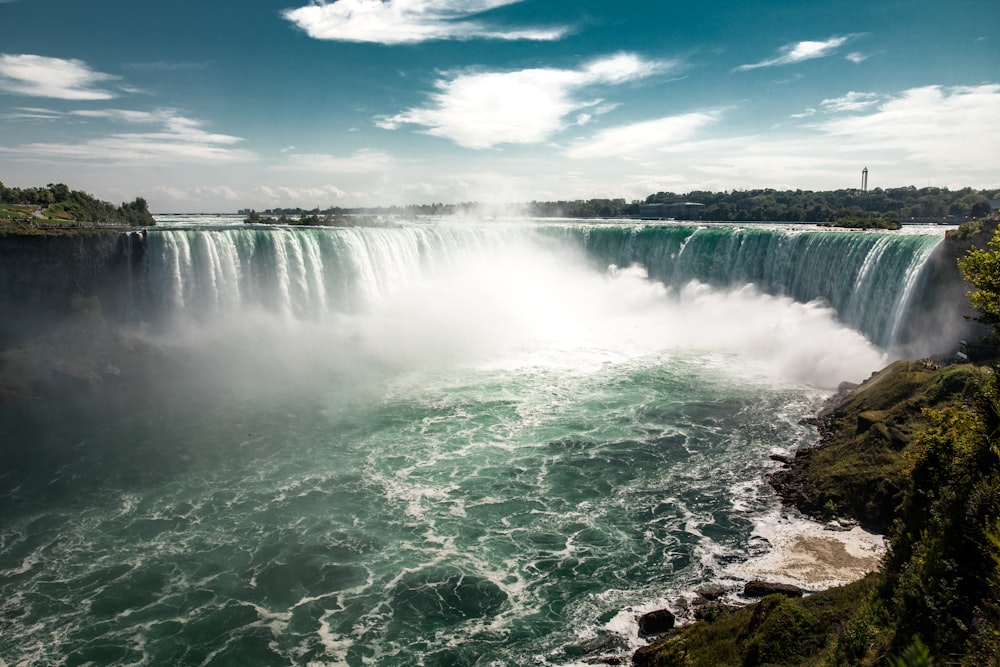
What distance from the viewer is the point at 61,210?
37656mm

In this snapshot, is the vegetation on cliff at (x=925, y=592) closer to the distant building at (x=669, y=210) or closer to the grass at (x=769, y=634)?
the grass at (x=769, y=634)

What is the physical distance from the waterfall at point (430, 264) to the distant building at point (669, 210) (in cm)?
4049

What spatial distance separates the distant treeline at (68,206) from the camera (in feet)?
119

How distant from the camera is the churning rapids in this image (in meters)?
11.4

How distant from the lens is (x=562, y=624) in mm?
11000

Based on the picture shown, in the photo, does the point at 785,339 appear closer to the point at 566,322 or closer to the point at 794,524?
the point at 566,322

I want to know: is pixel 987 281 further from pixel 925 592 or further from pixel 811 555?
pixel 811 555

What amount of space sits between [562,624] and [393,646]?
9.90ft

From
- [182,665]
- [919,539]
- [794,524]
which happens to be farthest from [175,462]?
[919,539]

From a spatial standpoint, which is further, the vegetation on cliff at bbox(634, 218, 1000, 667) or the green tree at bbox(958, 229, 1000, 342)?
the green tree at bbox(958, 229, 1000, 342)

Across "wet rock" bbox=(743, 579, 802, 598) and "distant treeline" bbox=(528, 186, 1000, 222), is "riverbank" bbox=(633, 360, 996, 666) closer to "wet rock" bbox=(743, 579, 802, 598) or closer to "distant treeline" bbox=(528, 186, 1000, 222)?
"wet rock" bbox=(743, 579, 802, 598)

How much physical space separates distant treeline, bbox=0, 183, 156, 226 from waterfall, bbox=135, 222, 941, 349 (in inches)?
354

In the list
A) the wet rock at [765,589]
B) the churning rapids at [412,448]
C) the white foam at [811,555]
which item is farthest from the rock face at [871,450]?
the wet rock at [765,589]

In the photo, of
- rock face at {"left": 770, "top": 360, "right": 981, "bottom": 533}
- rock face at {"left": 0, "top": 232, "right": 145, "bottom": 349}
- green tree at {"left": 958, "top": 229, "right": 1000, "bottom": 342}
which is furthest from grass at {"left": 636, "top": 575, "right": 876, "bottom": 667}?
rock face at {"left": 0, "top": 232, "right": 145, "bottom": 349}
